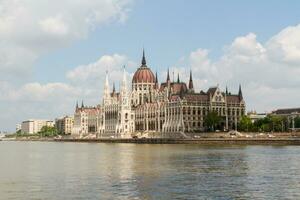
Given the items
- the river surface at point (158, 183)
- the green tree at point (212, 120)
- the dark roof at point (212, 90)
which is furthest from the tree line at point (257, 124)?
the river surface at point (158, 183)

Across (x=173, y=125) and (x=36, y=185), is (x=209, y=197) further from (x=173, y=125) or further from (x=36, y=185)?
(x=173, y=125)

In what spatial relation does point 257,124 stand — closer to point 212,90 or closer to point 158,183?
point 212,90

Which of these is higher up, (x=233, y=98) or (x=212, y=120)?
(x=233, y=98)

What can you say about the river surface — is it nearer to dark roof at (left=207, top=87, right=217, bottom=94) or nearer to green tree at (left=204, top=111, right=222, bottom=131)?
green tree at (left=204, top=111, right=222, bottom=131)

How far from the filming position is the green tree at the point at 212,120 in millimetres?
162750

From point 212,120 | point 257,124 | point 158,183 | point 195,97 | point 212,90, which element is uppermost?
point 212,90

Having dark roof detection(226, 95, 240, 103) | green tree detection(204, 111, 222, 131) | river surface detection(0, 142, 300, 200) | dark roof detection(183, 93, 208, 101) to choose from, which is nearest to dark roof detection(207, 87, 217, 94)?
dark roof detection(183, 93, 208, 101)

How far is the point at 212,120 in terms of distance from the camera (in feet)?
533

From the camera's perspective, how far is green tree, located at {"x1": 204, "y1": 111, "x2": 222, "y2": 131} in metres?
163

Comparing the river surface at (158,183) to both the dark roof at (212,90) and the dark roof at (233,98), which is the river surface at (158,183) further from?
the dark roof at (233,98)

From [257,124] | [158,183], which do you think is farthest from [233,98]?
[158,183]

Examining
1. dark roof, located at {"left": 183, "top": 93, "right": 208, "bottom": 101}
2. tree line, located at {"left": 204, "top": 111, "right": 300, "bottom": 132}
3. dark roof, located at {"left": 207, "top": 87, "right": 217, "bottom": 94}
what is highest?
Answer: dark roof, located at {"left": 207, "top": 87, "right": 217, "bottom": 94}

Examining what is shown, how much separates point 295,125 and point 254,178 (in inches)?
5375

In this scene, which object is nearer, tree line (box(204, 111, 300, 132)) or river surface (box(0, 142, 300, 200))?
river surface (box(0, 142, 300, 200))
